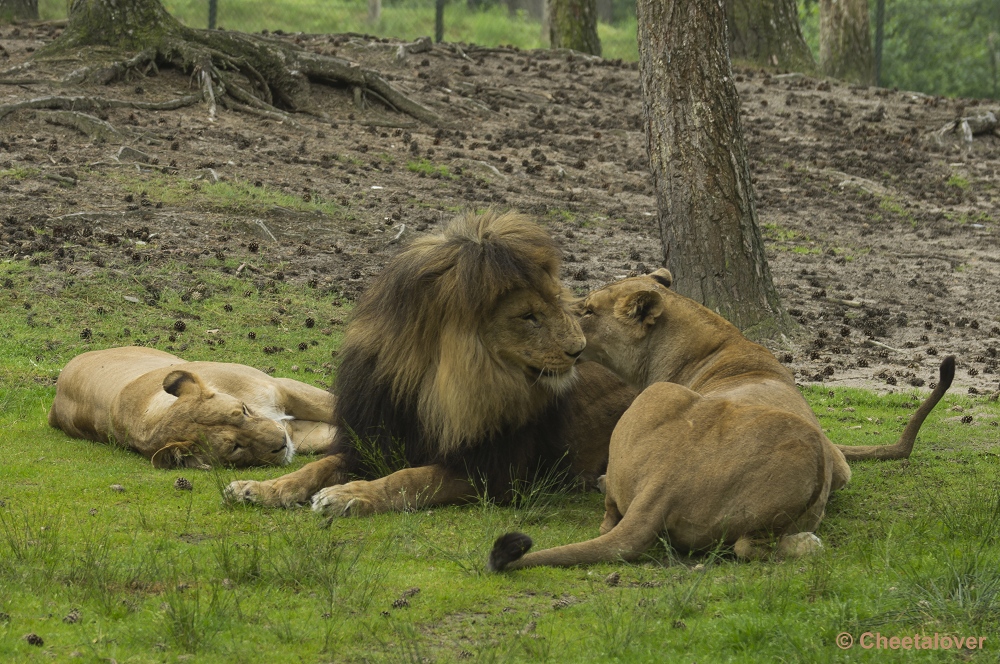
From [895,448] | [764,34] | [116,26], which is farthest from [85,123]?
[764,34]

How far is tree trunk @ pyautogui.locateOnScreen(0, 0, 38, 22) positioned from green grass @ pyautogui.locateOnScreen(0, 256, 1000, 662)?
15.7 meters

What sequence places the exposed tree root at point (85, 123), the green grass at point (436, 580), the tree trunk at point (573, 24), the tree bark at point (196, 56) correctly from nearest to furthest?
the green grass at point (436, 580) → the exposed tree root at point (85, 123) → the tree bark at point (196, 56) → the tree trunk at point (573, 24)

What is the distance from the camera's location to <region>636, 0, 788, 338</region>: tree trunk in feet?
34.6

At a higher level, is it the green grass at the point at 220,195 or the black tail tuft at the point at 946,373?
the green grass at the point at 220,195

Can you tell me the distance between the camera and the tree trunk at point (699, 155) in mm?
10547

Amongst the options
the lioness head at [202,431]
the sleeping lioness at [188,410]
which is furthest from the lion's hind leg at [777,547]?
the lioness head at [202,431]

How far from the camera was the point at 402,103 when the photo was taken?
59.8 feet

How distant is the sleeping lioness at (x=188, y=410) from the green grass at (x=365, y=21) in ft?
70.3

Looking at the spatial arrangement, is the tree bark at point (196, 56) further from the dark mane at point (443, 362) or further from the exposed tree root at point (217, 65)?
the dark mane at point (443, 362)

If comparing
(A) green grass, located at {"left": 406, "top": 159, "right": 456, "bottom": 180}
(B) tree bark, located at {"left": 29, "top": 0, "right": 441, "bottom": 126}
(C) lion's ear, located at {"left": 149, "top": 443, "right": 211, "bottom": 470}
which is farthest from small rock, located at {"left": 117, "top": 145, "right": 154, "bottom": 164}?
(C) lion's ear, located at {"left": 149, "top": 443, "right": 211, "bottom": 470}

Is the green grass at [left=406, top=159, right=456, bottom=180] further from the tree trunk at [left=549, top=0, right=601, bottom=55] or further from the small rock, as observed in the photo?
the tree trunk at [left=549, top=0, right=601, bottom=55]

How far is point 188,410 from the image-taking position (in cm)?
758

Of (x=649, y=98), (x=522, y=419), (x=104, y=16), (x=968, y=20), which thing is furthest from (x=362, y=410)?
(x=968, y=20)

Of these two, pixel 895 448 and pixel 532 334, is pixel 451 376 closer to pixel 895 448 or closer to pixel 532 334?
pixel 532 334
